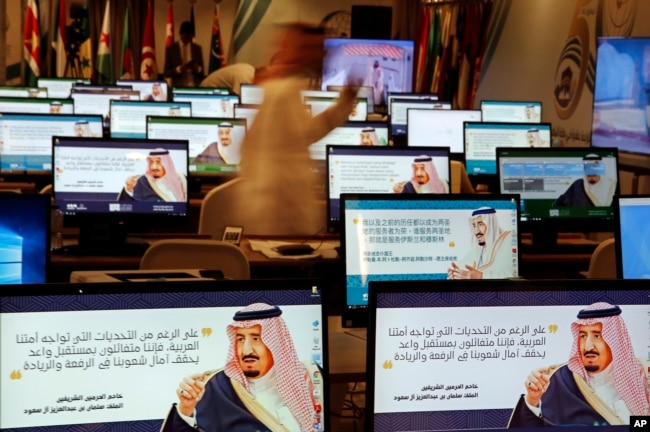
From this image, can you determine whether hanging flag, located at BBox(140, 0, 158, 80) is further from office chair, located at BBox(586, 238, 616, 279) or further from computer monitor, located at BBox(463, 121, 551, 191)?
office chair, located at BBox(586, 238, 616, 279)

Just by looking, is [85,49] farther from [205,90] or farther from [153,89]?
[205,90]

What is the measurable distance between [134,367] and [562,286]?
2.88 ft

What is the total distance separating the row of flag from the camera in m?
14.5

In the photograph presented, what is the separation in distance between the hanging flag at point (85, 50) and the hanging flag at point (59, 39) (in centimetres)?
47

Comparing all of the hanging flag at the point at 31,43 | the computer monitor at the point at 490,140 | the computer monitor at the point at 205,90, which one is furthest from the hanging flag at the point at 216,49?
the computer monitor at the point at 490,140

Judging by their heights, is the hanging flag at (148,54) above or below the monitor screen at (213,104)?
above

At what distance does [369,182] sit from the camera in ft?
18.7

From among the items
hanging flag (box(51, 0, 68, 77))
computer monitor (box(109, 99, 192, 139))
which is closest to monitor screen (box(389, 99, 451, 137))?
computer monitor (box(109, 99, 192, 139))

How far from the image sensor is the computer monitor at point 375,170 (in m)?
5.68

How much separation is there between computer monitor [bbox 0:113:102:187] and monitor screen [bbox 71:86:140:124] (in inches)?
114

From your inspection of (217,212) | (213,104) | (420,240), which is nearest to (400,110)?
(213,104)

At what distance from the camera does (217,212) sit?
5.72 meters

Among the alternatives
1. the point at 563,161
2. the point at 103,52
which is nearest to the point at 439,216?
the point at 563,161

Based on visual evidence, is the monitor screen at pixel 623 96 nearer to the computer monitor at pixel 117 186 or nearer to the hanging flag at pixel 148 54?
the computer monitor at pixel 117 186
